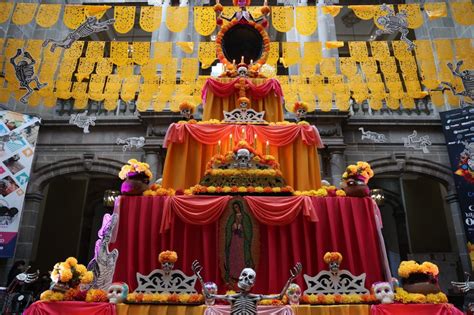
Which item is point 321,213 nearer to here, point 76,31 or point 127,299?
point 127,299

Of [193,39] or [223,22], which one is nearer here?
[223,22]

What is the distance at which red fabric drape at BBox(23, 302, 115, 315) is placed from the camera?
4.32 meters

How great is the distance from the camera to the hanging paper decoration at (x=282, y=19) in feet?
32.0

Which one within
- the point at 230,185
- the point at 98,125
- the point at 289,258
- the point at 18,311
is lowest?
the point at 18,311

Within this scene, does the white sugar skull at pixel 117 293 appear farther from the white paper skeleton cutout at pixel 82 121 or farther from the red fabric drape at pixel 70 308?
the white paper skeleton cutout at pixel 82 121

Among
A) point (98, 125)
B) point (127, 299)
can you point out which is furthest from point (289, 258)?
point (98, 125)

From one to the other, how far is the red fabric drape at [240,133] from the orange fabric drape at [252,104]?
42.7 inches

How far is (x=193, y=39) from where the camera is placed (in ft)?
46.1

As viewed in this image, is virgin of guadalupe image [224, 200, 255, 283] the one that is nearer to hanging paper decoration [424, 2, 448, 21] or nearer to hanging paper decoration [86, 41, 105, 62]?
hanging paper decoration [86, 41, 105, 62]

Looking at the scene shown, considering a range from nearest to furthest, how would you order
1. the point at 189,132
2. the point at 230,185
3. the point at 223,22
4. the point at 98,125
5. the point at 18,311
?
the point at 230,185, the point at 189,132, the point at 18,311, the point at 223,22, the point at 98,125

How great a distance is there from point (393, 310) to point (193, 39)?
12.0 meters

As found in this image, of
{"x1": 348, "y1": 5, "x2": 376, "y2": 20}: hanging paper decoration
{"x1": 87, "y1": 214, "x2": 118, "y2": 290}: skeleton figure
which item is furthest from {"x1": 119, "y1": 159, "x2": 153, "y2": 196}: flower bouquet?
{"x1": 348, "y1": 5, "x2": 376, "y2": 20}: hanging paper decoration

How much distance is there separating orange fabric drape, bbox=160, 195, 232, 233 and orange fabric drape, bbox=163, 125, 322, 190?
4.48 feet

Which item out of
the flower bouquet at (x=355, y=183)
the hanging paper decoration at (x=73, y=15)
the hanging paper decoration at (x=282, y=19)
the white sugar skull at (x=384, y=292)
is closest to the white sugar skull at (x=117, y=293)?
the white sugar skull at (x=384, y=292)
